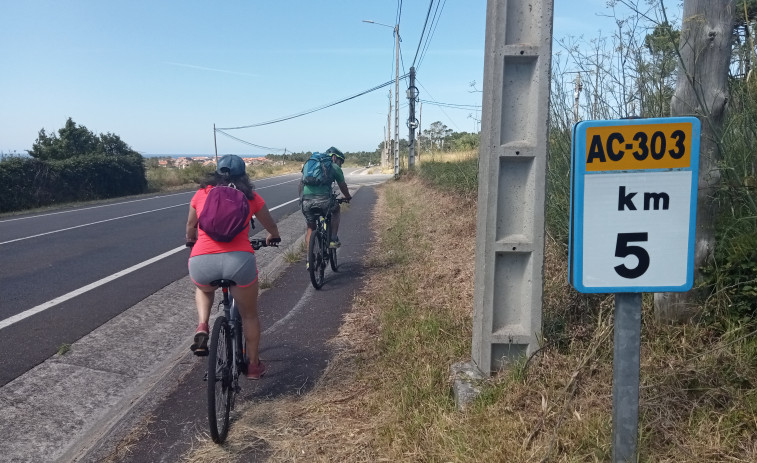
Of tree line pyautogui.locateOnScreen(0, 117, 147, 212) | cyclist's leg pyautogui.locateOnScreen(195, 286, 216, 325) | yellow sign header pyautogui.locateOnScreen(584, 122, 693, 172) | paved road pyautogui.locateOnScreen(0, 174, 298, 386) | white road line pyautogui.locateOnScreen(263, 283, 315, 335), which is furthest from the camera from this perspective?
tree line pyautogui.locateOnScreen(0, 117, 147, 212)

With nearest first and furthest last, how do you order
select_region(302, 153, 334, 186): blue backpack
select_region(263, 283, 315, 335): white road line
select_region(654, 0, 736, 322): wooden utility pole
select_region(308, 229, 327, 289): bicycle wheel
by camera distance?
1. select_region(654, 0, 736, 322): wooden utility pole
2. select_region(263, 283, 315, 335): white road line
3. select_region(308, 229, 327, 289): bicycle wheel
4. select_region(302, 153, 334, 186): blue backpack

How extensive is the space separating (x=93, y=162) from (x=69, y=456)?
26488mm

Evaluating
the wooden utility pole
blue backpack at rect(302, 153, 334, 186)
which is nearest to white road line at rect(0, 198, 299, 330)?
blue backpack at rect(302, 153, 334, 186)

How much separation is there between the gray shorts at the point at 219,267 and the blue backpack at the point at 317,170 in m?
3.62

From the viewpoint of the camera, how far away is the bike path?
3582mm

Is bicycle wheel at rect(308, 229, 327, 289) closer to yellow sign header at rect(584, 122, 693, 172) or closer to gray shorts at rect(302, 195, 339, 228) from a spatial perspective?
gray shorts at rect(302, 195, 339, 228)

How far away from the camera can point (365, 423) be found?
3434 millimetres

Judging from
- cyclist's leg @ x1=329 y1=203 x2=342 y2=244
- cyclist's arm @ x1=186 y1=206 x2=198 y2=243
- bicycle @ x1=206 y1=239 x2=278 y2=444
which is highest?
cyclist's arm @ x1=186 y1=206 x2=198 y2=243

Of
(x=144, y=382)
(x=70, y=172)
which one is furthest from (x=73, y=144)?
(x=144, y=382)

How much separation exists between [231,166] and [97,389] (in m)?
2.04

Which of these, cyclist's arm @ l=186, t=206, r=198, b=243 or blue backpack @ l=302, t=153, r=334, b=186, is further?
blue backpack @ l=302, t=153, r=334, b=186

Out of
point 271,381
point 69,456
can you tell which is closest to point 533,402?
point 271,381

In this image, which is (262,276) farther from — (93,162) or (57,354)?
(93,162)

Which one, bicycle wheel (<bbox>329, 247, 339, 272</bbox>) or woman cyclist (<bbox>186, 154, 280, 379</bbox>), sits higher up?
woman cyclist (<bbox>186, 154, 280, 379</bbox>)
